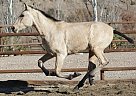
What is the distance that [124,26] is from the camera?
25.3m

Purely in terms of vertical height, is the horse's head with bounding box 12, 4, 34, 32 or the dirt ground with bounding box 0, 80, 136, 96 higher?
the horse's head with bounding box 12, 4, 34, 32

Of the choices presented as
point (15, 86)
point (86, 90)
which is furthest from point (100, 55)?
point (15, 86)

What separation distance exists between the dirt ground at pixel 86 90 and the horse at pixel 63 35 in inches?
12.6

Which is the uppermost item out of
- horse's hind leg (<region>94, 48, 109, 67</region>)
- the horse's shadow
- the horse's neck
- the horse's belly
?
the horse's neck

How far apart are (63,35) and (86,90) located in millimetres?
1188

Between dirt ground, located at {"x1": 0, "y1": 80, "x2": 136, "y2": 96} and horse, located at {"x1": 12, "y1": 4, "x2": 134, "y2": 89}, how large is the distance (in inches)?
12.6

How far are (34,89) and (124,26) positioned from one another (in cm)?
1752

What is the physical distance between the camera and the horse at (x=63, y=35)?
7.48 metres

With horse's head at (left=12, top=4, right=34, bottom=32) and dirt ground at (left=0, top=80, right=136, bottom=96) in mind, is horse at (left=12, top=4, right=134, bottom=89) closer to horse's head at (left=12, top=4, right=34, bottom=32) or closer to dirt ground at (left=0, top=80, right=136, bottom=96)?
horse's head at (left=12, top=4, right=34, bottom=32)

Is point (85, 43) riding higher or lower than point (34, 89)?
higher

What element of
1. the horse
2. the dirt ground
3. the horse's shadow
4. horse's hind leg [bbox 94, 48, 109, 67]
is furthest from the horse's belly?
the horse's shadow

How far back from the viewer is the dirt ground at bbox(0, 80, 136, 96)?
296 inches

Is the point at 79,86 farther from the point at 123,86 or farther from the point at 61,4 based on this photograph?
the point at 61,4

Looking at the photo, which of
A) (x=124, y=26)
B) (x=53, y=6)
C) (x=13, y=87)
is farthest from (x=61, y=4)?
(x=13, y=87)
